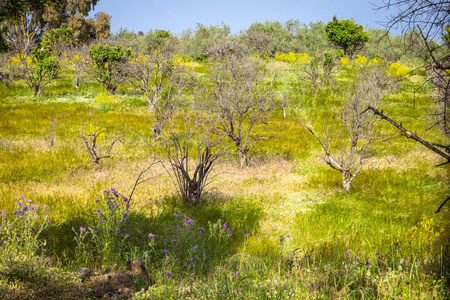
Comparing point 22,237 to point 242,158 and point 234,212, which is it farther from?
point 242,158

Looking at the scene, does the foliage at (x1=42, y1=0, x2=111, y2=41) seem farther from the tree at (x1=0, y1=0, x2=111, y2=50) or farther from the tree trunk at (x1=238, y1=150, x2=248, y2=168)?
the tree trunk at (x1=238, y1=150, x2=248, y2=168)

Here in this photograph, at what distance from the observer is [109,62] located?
1989 cm

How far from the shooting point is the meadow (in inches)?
112

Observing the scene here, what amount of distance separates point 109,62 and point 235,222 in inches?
680

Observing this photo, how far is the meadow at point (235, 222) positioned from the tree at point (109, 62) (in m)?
6.11

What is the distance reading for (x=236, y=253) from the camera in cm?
470

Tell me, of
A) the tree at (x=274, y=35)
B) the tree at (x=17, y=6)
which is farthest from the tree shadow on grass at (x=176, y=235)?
the tree at (x=274, y=35)

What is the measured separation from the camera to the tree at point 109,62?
1966 centimetres

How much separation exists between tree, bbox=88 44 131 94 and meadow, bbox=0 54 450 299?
20.1ft

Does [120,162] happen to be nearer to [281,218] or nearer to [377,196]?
[281,218]

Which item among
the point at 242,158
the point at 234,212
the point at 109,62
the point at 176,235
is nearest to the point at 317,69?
the point at 109,62

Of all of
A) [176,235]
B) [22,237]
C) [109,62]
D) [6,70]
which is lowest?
[176,235]

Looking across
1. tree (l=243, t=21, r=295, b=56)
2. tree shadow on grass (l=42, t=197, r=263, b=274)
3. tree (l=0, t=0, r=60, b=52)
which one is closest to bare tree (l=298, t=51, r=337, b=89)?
tree shadow on grass (l=42, t=197, r=263, b=274)

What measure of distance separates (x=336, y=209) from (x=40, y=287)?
5.88 m
